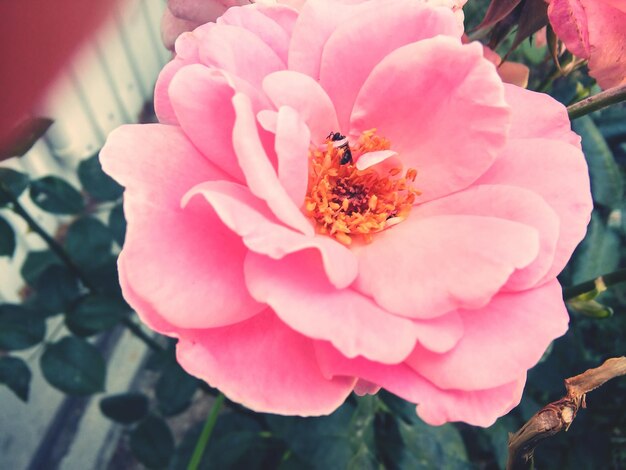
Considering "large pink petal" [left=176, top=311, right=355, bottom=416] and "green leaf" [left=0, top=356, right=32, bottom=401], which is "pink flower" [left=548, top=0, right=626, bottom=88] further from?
"green leaf" [left=0, top=356, right=32, bottom=401]

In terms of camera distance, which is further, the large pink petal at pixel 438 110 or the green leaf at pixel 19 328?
the green leaf at pixel 19 328

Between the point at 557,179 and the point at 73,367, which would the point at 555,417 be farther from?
the point at 73,367

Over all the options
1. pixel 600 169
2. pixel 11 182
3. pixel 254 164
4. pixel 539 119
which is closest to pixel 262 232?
pixel 254 164

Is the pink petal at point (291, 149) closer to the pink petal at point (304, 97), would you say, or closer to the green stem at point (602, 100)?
the pink petal at point (304, 97)

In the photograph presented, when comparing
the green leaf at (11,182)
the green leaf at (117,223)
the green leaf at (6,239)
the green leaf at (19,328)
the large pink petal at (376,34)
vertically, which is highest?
the large pink petal at (376,34)

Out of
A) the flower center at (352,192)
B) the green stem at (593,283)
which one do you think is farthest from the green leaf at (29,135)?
the green stem at (593,283)

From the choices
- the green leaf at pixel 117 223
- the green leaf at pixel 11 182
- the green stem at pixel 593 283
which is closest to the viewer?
the green stem at pixel 593 283

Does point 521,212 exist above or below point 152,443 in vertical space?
above
